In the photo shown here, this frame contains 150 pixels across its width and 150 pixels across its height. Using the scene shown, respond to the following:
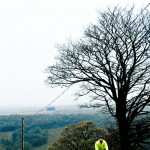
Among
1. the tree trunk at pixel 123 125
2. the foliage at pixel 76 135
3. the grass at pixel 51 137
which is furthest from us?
the grass at pixel 51 137

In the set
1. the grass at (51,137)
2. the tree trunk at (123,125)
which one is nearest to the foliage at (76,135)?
the tree trunk at (123,125)

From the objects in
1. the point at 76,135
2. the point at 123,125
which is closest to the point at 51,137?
the point at 76,135

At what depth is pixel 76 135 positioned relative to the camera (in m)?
38.9

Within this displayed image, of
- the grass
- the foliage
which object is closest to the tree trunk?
the foliage

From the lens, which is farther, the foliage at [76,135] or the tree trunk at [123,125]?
the foliage at [76,135]

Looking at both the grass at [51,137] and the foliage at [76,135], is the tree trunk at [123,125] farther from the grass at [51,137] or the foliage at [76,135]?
the grass at [51,137]

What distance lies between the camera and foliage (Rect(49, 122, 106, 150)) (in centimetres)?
3762

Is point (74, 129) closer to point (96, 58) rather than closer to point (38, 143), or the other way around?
point (96, 58)

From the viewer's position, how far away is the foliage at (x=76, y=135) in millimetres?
37625

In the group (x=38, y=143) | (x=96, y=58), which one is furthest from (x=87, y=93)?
(x=38, y=143)

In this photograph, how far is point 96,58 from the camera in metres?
13.0

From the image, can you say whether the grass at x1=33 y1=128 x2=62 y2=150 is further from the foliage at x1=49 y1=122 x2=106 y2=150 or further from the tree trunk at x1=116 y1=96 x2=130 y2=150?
the tree trunk at x1=116 y1=96 x2=130 y2=150

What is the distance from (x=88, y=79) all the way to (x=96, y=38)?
2.12m

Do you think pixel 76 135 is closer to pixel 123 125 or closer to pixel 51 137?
pixel 123 125
